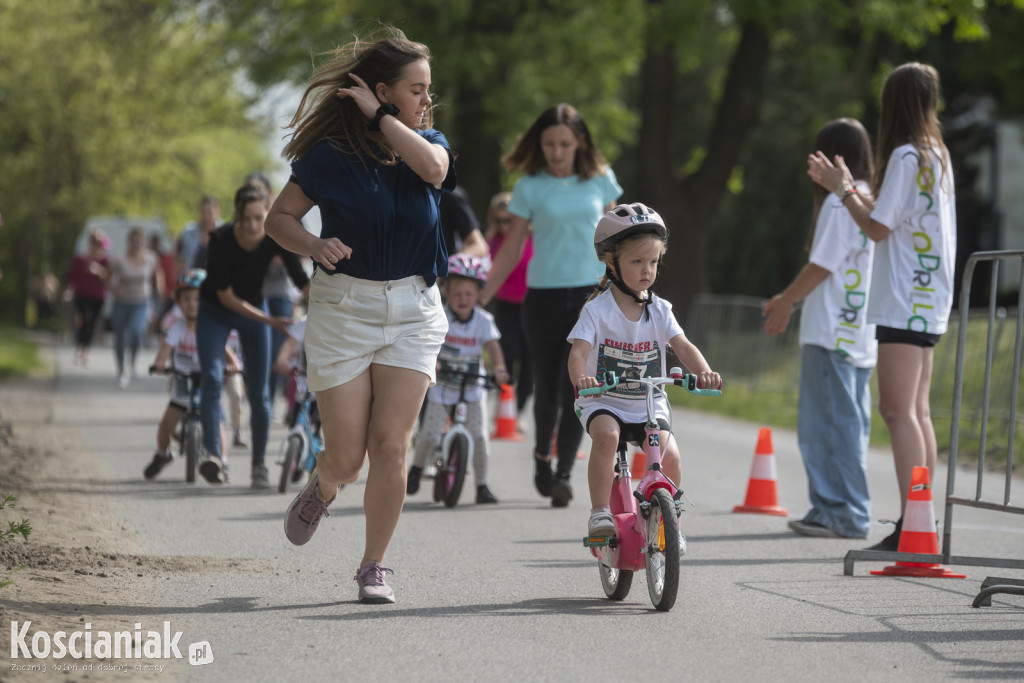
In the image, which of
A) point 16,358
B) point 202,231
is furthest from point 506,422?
point 16,358

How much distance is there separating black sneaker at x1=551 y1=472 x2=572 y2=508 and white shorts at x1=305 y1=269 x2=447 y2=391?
10.2ft

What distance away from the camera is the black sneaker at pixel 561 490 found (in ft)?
28.9

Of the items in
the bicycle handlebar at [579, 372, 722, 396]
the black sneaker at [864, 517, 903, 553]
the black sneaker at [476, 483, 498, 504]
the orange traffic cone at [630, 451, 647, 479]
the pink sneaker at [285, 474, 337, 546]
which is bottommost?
the black sneaker at [476, 483, 498, 504]

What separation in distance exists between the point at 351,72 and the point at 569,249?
2958 millimetres

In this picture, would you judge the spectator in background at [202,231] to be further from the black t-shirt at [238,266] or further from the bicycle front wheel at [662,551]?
the bicycle front wheel at [662,551]

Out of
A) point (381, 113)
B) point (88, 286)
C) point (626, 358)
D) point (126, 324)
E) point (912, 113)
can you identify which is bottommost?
point (126, 324)

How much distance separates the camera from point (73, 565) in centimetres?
641

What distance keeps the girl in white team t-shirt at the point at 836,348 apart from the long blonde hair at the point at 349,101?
119 inches

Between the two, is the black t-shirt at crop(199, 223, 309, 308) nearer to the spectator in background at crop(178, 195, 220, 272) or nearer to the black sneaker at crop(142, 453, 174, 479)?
the black sneaker at crop(142, 453, 174, 479)

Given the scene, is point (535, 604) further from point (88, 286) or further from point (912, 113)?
point (88, 286)

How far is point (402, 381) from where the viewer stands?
579 cm

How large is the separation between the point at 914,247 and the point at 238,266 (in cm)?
433

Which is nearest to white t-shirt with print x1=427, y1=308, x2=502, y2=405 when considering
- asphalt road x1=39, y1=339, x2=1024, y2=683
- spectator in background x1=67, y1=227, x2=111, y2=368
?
asphalt road x1=39, y1=339, x2=1024, y2=683

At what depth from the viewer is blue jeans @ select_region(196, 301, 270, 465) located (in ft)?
31.2
